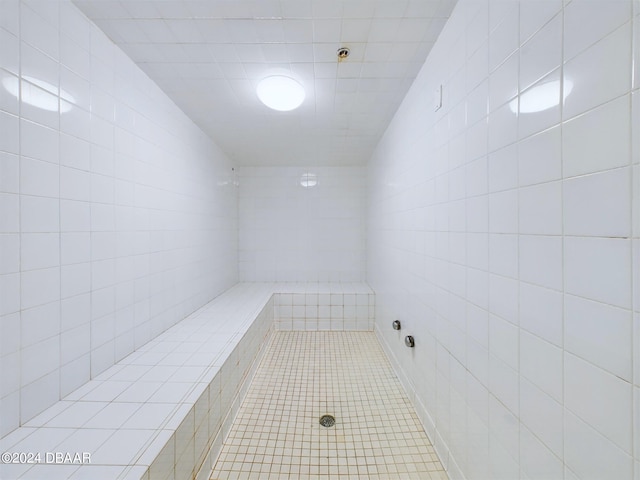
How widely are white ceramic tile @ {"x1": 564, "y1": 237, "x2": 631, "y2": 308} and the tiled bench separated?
1.37 meters

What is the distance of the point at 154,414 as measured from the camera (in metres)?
1.12

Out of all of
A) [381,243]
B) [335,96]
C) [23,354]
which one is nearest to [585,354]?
[23,354]

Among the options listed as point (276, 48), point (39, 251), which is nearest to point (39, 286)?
point (39, 251)

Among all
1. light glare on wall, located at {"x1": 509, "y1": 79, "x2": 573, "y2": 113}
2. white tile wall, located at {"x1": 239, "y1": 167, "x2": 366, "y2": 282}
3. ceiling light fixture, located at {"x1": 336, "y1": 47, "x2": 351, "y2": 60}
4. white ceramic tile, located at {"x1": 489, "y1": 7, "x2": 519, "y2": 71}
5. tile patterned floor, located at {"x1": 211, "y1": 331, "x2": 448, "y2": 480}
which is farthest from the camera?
white tile wall, located at {"x1": 239, "y1": 167, "x2": 366, "y2": 282}

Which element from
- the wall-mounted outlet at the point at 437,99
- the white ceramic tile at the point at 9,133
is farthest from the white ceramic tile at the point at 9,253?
the wall-mounted outlet at the point at 437,99

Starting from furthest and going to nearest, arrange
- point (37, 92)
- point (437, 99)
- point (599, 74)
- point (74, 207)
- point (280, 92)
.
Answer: point (280, 92) < point (437, 99) < point (74, 207) < point (37, 92) < point (599, 74)

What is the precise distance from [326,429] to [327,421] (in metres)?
0.06

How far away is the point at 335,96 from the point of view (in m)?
2.02

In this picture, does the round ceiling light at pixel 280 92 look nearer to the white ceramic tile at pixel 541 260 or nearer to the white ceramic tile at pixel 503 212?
the white ceramic tile at pixel 503 212

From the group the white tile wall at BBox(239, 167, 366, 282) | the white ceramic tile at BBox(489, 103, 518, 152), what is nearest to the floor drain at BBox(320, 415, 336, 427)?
the white ceramic tile at BBox(489, 103, 518, 152)

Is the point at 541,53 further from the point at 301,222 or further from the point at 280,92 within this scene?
the point at 301,222

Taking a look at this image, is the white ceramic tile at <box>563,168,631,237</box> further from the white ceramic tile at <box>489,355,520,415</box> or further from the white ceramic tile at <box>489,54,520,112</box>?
the white ceramic tile at <box>489,355,520,415</box>

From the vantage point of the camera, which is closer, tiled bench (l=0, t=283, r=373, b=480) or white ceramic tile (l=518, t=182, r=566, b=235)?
white ceramic tile (l=518, t=182, r=566, b=235)

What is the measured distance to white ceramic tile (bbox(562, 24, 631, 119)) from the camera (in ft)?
1.81
